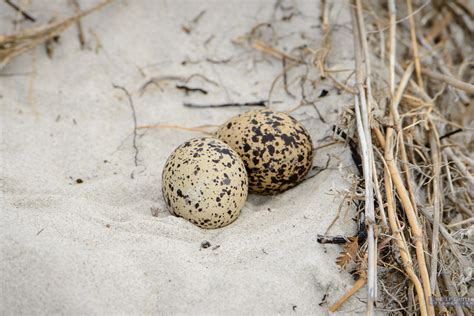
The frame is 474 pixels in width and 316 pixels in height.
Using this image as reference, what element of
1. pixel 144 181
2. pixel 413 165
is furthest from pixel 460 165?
pixel 144 181

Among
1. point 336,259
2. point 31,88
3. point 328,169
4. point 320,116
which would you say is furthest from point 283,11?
point 336,259

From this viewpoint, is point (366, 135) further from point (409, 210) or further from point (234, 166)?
point (234, 166)

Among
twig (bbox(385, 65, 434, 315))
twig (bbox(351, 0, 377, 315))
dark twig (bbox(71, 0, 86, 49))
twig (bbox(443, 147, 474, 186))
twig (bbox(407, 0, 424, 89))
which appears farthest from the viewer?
dark twig (bbox(71, 0, 86, 49))

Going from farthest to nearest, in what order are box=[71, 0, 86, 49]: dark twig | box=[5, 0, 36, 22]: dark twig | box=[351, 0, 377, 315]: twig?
1. box=[71, 0, 86, 49]: dark twig
2. box=[5, 0, 36, 22]: dark twig
3. box=[351, 0, 377, 315]: twig

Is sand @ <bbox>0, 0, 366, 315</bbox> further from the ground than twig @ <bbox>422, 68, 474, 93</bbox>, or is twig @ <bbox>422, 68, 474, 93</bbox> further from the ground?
twig @ <bbox>422, 68, 474, 93</bbox>

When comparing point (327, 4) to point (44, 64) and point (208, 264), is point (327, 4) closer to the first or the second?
point (44, 64)

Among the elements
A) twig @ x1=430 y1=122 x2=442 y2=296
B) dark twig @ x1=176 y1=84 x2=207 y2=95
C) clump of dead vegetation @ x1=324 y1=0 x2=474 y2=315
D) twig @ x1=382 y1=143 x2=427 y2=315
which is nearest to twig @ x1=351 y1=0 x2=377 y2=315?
clump of dead vegetation @ x1=324 y1=0 x2=474 y2=315

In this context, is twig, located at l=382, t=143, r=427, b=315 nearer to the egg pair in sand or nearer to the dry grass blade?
the egg pair in sand
